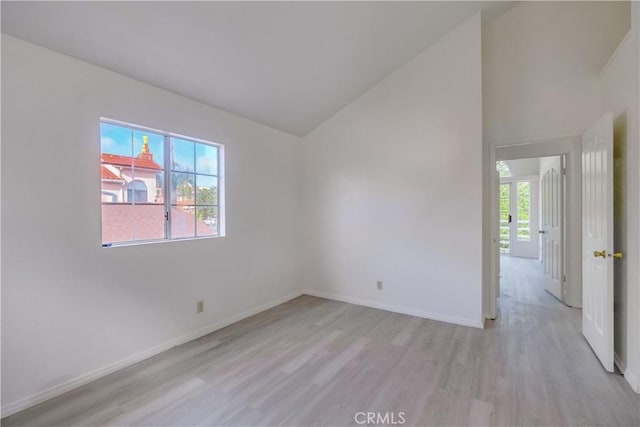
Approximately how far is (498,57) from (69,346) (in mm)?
5239

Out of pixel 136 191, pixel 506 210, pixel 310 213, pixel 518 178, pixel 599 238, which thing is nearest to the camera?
pixel 599 238

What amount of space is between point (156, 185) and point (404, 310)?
10.2 ft

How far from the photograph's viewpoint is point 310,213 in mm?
4316

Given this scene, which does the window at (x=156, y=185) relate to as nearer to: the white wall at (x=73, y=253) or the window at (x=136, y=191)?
the window at (x=136, y=191)

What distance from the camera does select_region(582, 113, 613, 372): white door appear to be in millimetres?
2146

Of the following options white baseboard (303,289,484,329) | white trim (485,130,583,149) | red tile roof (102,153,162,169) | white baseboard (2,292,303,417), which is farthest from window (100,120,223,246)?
white trim (485,130,583,149)

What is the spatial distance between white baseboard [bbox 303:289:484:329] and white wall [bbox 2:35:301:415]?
64.3 inches

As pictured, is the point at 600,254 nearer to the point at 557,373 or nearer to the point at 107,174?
the point at 557,373

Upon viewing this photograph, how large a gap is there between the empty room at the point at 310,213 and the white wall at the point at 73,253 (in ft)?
0.04

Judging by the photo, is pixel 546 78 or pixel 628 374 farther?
pixel 546 78

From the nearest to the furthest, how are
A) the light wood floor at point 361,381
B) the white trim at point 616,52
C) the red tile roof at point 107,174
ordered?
the light wood floor at point 361,381 < the white trim at point 616,52 < the red tile roof at point 107,174

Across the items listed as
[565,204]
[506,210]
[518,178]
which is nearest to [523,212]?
[506,210]

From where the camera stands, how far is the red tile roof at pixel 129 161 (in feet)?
7.67

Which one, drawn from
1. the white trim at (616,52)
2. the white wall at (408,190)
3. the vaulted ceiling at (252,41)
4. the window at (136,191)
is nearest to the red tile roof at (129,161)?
the window at (136,191)
